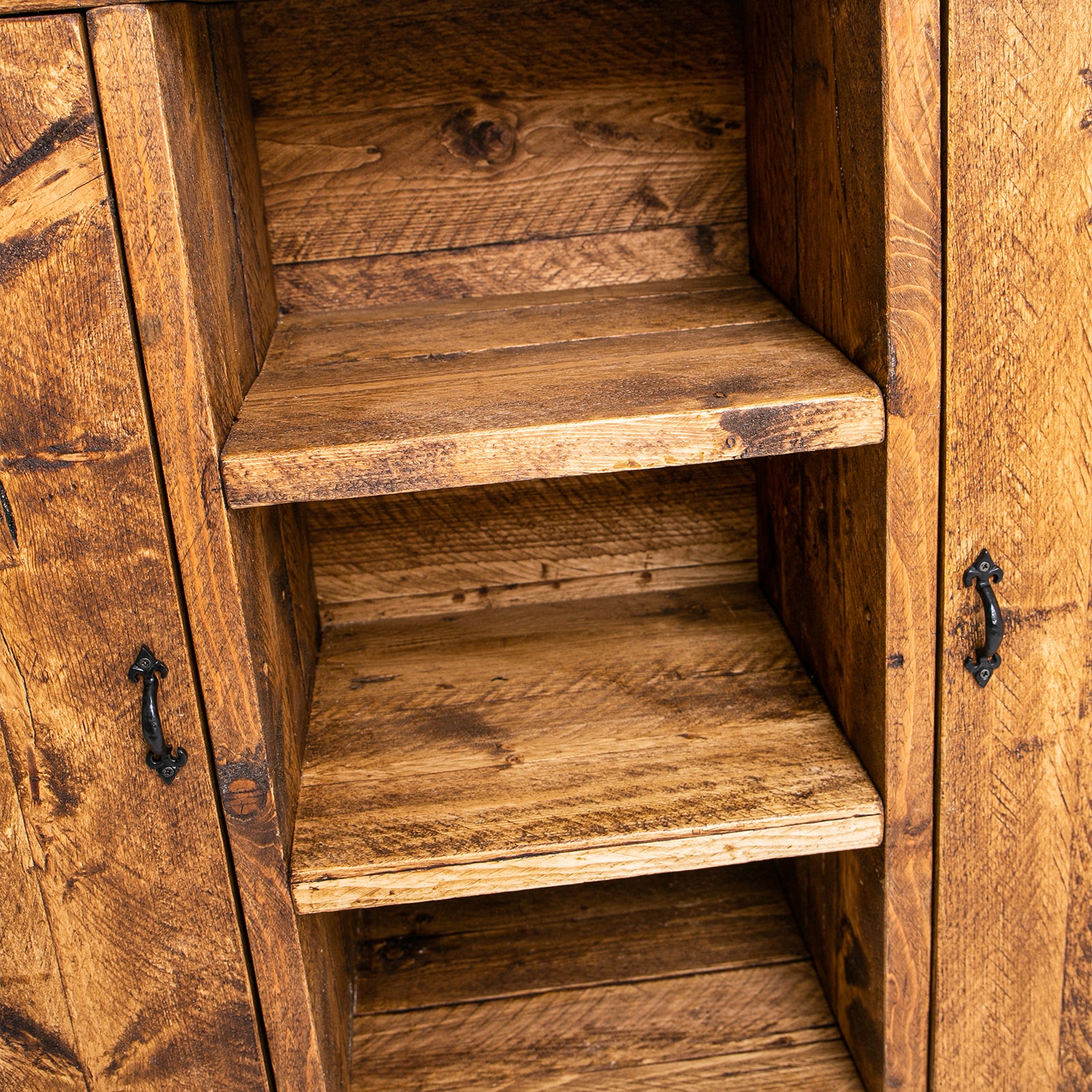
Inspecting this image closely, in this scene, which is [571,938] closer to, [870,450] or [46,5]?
[870,450]

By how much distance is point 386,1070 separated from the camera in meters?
1.41

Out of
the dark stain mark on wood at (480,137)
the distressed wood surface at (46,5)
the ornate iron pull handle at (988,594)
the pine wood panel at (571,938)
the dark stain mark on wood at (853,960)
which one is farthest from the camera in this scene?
the pine wood panel at (571,938)

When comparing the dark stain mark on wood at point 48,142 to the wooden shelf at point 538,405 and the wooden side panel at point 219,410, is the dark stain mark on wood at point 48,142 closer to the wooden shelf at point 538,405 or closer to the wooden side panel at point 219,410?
the wooden side panel at point 219,410

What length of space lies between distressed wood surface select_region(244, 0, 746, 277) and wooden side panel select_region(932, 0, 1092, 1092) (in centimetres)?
51

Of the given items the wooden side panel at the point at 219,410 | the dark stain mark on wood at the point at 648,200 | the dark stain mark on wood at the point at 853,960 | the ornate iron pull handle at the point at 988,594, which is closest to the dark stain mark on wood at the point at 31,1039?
the wooden side panel at the point at 219,410

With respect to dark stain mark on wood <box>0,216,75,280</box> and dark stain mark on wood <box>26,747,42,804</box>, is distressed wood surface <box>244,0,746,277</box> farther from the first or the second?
dark stain mark on wood <box>26,747,42,804</box>

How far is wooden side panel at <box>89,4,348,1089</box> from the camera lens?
899 mm

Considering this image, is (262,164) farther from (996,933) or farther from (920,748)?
(996,933)

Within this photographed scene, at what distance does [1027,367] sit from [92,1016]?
3.42ft

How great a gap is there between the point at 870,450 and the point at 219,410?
23.1 inches

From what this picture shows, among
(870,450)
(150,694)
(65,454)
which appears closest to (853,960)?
(870,450)

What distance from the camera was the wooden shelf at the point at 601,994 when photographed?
4.57 ft

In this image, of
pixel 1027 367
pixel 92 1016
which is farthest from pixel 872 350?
pixel 92 1016

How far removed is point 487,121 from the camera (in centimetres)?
139
